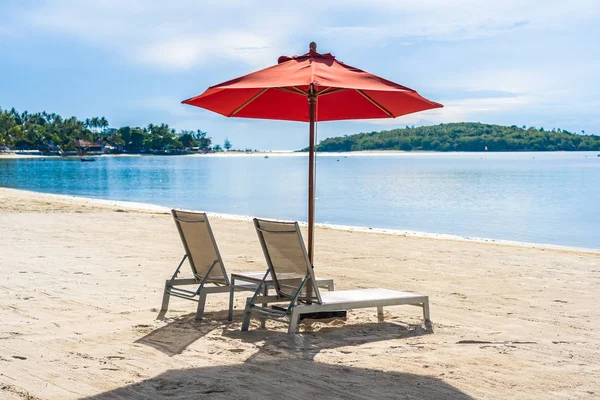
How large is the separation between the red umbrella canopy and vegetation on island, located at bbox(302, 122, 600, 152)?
14849cm

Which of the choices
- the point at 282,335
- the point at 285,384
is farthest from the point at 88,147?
the point at 285,384

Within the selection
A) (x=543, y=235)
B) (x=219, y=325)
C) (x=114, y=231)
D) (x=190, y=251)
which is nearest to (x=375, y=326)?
(x=219, y=325)

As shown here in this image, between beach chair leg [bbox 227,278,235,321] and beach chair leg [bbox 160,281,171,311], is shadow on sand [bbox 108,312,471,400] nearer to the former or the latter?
beach chair leg [bbox 227,278,235,321]

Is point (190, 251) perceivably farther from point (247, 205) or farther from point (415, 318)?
point (247, 205)

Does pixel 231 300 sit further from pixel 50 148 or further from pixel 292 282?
pixel 50 148

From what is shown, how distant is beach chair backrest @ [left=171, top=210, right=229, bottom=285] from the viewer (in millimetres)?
5945

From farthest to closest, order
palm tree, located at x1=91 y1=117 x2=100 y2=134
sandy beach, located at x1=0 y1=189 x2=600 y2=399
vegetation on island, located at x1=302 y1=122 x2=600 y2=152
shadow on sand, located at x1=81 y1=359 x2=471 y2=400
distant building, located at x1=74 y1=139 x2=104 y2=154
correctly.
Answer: palm tree, located at x1=91 y1=117 x2=100 y2=134, distant building, located at x1=74 y1=139 x2=104 y2=154, vegetation on island, located at x1=302 y1=122 x2=600 y2=152, sandy beach, located at x1=0 y1=189 x2=600 y2=399, shadow on sand, located at x1=81 y1=359 x2=471 y2=400

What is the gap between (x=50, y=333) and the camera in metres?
5.48

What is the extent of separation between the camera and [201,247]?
611 centimetres

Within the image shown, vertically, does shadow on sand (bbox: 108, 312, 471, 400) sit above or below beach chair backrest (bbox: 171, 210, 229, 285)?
below

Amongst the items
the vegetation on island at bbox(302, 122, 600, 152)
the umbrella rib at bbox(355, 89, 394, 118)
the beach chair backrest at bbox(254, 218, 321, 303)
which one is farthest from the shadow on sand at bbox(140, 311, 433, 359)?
the vegetation on island at bbox(302, 122, 600, 152)

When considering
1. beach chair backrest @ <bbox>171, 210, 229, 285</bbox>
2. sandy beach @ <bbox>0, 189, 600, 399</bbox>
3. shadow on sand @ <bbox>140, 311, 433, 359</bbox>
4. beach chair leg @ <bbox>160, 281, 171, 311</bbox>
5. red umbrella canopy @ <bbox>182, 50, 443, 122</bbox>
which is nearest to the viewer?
sandy beach @ <bbox>0, 189, 600, 399</bbox>

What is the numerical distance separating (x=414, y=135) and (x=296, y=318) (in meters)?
168

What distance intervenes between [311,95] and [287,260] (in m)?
1.57
